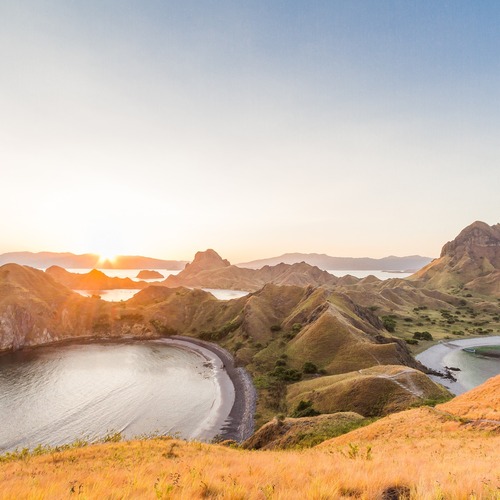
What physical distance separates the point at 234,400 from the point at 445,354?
272 feet

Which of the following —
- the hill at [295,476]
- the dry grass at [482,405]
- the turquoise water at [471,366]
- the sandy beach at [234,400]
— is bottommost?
the turquoise water at [471,366]

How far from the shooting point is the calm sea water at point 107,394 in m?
56.7

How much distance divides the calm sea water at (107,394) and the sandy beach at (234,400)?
62 centimetres

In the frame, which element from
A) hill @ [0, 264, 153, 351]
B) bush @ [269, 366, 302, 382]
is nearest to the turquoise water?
bush @ [269, 366, 302, 382]

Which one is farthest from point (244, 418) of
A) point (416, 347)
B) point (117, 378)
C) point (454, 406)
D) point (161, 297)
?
point (161, 297)

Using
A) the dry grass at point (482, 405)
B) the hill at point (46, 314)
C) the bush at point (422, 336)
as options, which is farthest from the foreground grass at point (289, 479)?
the hill at point (46, 314)

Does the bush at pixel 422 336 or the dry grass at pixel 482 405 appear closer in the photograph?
the dry grass at pixel 482 405

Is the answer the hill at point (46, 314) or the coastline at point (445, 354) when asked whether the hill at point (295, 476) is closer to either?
the coastline at point (445, 354)

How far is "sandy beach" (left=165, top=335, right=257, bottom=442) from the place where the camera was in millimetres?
54438

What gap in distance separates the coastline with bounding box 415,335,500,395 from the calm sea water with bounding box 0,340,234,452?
58345mm

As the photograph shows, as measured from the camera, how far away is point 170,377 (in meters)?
85.1

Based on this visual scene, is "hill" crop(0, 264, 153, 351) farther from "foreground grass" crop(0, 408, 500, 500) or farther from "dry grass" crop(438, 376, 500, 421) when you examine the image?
"dry grass" crop(438, 376, 500, 421)

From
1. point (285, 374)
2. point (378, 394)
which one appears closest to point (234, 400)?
point (285, 374)

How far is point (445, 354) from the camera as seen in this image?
343 feet
